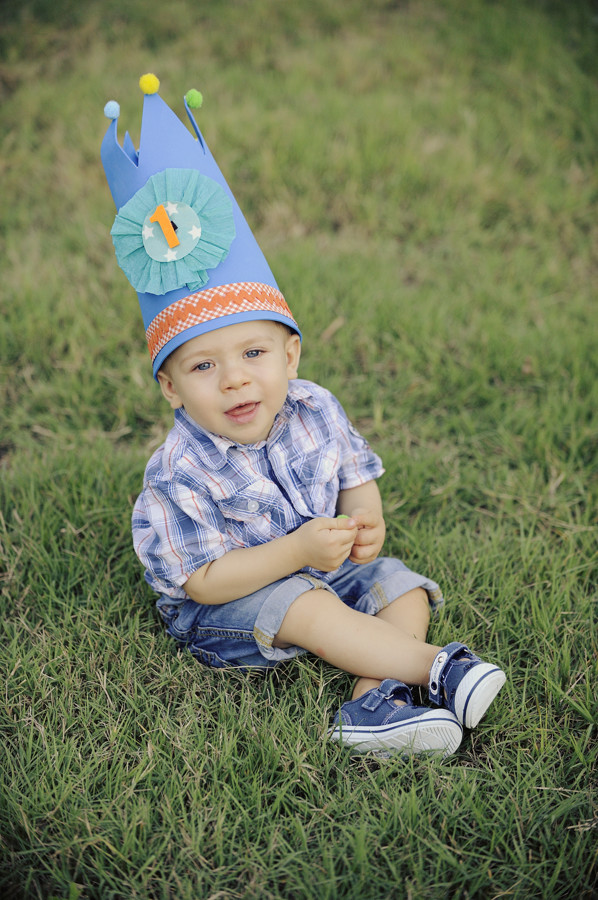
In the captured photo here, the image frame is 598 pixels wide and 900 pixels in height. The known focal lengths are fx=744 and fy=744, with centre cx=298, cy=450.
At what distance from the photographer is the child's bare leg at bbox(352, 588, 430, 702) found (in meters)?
1.98

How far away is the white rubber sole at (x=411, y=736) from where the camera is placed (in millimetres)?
1677

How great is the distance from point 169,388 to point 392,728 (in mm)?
1009

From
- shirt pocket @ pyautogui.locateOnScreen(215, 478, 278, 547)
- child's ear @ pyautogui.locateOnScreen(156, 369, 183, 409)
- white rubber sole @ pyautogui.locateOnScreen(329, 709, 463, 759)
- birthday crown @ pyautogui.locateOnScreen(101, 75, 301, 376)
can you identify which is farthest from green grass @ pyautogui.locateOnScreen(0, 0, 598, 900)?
birthday crown @ pyautogui.locateOnScreen(101, 75, 301, 376)

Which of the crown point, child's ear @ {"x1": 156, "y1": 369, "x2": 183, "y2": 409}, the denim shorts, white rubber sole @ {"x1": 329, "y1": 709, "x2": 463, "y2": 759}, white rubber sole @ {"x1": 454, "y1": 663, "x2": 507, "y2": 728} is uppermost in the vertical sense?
the crown point

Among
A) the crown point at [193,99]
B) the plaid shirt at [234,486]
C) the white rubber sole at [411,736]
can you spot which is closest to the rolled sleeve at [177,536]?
the plaid shirt at [234,486]

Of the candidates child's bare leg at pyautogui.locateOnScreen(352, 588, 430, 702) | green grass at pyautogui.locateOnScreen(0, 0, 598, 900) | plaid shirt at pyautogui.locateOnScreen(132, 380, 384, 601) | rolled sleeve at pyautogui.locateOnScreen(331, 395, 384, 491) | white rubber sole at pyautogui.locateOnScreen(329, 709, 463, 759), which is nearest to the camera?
green grass at pyautogui.locateOnScreen(0, 0, 598, 900)

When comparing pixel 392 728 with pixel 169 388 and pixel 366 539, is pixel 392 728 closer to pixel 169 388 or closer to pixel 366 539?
pixel 366 539

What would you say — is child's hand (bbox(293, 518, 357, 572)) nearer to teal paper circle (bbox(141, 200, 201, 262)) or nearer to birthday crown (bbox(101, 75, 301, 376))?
birthday crown (bbox(101, 75, 301, 376))

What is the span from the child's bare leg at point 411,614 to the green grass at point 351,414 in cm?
8

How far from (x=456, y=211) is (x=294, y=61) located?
1824mm

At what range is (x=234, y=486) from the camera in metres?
1.94

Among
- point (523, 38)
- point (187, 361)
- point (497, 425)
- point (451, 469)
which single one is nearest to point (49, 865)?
point (187, 361)

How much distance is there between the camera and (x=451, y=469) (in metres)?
→ 2.66

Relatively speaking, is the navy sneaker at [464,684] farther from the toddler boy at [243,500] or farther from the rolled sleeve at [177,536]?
the rolled sleeve at [177,536]
